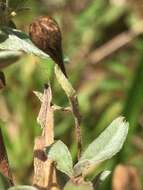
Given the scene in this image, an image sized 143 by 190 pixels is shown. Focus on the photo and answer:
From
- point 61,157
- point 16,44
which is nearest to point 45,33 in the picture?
point 16,44

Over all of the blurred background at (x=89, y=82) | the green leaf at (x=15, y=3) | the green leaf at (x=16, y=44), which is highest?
the green leaf at (x=15, y=3)

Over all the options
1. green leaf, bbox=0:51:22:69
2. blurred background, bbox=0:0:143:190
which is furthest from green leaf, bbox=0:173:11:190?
blurred background, bbox=0:0:143:190

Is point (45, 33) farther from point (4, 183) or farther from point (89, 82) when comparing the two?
point (89, 82)

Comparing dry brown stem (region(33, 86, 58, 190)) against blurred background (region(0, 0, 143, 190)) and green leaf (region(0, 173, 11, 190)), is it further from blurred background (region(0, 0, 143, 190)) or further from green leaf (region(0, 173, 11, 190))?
blurred background (region(0, 0, 143, 190))

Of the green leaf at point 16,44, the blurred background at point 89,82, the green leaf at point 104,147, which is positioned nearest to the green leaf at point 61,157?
the green leaf at point 104,147

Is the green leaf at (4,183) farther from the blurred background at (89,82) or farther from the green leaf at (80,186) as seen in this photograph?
the blurred background at (89,82)
